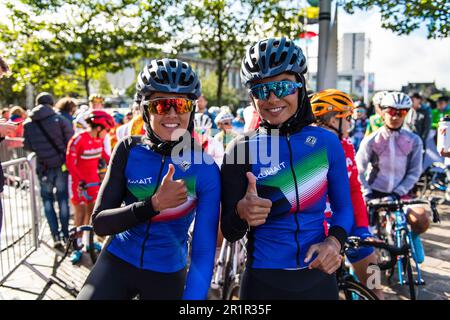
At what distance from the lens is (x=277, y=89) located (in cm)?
221

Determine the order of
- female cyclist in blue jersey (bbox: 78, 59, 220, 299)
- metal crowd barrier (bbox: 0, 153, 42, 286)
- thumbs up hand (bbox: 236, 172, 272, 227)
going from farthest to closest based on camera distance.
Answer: metal crowd barrier (bbox: 0, 153, 42, 286), female cyclist in blue jersey (bbox: 78, 59, 220, 299), thumbs up hand (bbox: 236, 172, 272, 227)

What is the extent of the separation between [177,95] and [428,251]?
5.34 m

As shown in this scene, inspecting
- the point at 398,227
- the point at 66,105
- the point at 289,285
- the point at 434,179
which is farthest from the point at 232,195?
the point at 434,179

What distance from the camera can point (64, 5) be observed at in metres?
15.7

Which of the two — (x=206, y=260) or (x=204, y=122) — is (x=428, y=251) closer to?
(x=204, y=122)

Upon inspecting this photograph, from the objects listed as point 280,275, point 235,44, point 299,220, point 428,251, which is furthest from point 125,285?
point 235,44

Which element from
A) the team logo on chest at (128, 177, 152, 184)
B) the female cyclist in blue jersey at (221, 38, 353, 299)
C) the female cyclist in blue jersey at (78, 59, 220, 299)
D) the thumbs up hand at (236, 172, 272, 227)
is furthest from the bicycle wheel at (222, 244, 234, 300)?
the thumbs up hand at (236, 172, 272, 227)

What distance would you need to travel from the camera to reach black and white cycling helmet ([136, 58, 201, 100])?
2467 mm

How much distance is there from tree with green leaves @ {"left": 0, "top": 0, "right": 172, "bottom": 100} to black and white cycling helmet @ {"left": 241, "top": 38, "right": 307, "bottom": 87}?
1487 centimetres

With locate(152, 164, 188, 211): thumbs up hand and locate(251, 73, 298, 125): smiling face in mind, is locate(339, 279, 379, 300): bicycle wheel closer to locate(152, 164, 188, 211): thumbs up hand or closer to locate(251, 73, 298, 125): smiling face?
locate(251, 73, 298, 125): smiling face

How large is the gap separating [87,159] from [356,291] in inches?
173

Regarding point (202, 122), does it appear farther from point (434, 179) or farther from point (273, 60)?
point (434, 179)

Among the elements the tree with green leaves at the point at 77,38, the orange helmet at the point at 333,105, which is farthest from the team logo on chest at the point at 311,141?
the tree with green leaves at the point at 77,38

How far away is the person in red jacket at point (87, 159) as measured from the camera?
5902 millimetres
